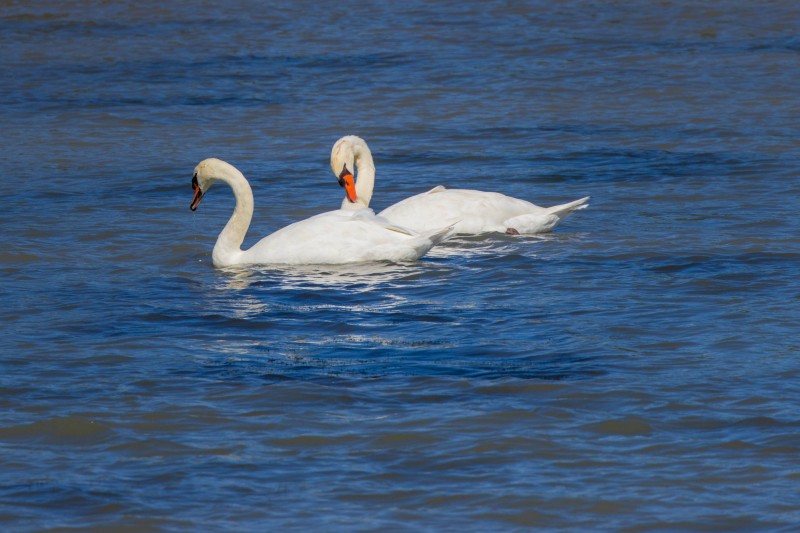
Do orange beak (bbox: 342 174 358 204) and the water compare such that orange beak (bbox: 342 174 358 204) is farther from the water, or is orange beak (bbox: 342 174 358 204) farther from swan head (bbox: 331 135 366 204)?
the water

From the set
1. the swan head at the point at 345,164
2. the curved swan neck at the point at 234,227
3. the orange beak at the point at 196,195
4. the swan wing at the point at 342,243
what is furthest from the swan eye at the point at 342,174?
the swan wing at the point at 342,243

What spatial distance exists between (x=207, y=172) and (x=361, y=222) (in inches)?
59.1

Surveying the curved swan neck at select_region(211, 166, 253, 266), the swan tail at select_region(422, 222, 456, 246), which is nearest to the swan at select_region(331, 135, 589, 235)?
the swan tail at select_region(422, 222, 456, 246)

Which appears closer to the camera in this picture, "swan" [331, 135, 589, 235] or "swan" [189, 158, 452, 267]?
"swan" [189, 158, 452, 267]

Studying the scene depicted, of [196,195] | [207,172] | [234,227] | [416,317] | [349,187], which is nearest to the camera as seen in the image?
[416,317]

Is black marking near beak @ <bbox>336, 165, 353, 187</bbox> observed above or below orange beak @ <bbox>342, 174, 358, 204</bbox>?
above

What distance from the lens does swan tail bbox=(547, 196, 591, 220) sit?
460 inches

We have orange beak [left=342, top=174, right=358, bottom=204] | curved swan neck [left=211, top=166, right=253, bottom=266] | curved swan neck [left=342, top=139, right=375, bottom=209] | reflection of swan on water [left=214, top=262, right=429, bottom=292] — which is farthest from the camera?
curved swan neck [left=342, top=139, right=375, bottom=209]

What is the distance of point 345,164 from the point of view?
1231 cm

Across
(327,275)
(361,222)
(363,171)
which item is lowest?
(327,275)

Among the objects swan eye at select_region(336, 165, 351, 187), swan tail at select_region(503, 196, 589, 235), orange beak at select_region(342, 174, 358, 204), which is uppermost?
swan eye at select_region(336, 165, 351, 187)

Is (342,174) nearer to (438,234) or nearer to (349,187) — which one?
(349,187)

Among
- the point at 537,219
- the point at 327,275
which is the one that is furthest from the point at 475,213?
the point at 327,275

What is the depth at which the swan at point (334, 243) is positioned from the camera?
1066cm
